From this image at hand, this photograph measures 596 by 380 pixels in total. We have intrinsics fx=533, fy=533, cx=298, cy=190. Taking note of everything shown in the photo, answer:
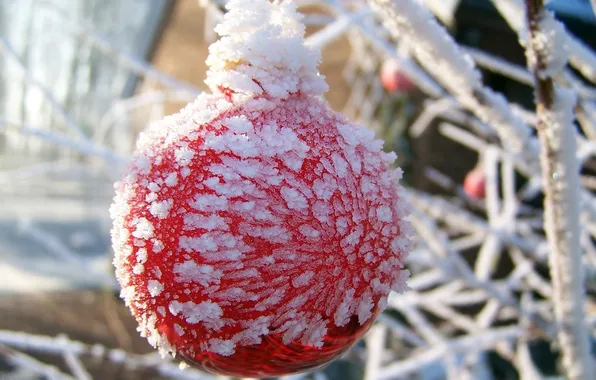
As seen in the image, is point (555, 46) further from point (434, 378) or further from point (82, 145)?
point (434, 378)

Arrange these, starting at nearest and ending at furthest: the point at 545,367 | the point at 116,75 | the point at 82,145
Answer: the point at 82,145, the point at 545,367, the point at 116,75

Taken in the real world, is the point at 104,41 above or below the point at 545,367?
above

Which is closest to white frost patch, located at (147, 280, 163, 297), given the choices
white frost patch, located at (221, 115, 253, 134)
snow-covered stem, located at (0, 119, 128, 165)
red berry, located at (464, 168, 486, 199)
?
white frost patch, located at (221, 115, 253, 134)

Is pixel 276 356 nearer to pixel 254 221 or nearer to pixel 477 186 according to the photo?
pixel 254 221

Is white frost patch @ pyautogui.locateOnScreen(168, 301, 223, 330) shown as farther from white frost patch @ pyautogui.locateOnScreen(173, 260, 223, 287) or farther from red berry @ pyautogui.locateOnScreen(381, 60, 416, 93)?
red berry @ pyautogui.locateOnScreen(381, 60, 416, 93)

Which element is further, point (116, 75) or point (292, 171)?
point (116, 75)

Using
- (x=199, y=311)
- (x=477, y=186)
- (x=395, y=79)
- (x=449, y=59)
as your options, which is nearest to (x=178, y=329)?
(x=199, y=311)

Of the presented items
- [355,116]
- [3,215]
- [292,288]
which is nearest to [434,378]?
[355,116]

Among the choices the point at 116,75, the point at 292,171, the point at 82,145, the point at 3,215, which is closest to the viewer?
the point at 292,171
